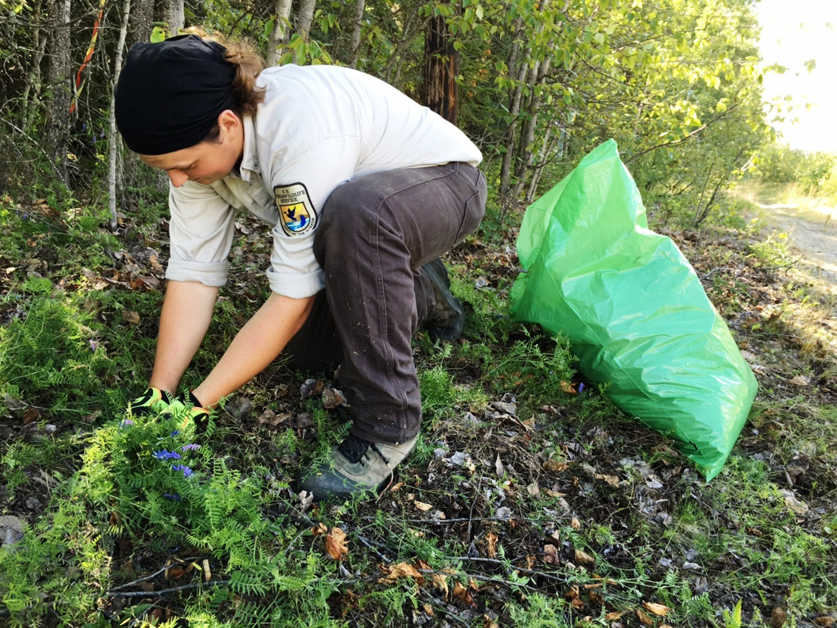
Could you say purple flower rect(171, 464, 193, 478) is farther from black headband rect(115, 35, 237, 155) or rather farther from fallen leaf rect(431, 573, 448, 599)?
black headband rect(115, 35, 237, 155)

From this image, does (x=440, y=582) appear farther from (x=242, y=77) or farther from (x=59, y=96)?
(x=59, y=96)

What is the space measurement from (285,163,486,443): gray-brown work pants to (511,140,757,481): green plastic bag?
85 cm

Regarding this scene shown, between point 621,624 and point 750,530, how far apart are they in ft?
2.65

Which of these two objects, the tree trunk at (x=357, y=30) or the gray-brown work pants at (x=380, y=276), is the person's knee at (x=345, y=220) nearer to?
the gray-brown work pants at (x=380, y=276)

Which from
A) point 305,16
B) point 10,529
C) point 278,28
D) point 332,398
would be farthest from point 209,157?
point 305,16

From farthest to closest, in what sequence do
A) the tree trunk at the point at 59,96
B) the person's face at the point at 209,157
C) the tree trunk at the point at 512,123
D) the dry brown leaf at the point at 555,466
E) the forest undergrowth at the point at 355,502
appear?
the tree trunk at the point at 512,123 → the tree trunk at the point at 59,96 → the dry brown leaf at the point at 555,466 → the person's face at the point at 209,157 → the forest undergrowth at the point at 355,502

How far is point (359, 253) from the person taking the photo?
65.1 inches

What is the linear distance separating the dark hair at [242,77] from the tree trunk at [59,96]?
1874 millimetres

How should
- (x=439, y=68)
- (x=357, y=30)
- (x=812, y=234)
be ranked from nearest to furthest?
(x=357, y=30) → (x=439, y=68) → (x=812, y=234)

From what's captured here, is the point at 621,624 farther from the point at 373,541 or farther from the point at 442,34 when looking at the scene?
the point at 442,34

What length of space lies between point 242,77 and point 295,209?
39 cm

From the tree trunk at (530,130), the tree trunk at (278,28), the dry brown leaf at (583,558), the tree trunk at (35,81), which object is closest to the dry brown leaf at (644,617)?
the dry brown leaf at (583,558)

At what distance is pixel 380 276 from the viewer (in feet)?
5.58

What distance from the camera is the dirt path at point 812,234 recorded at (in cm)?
582
